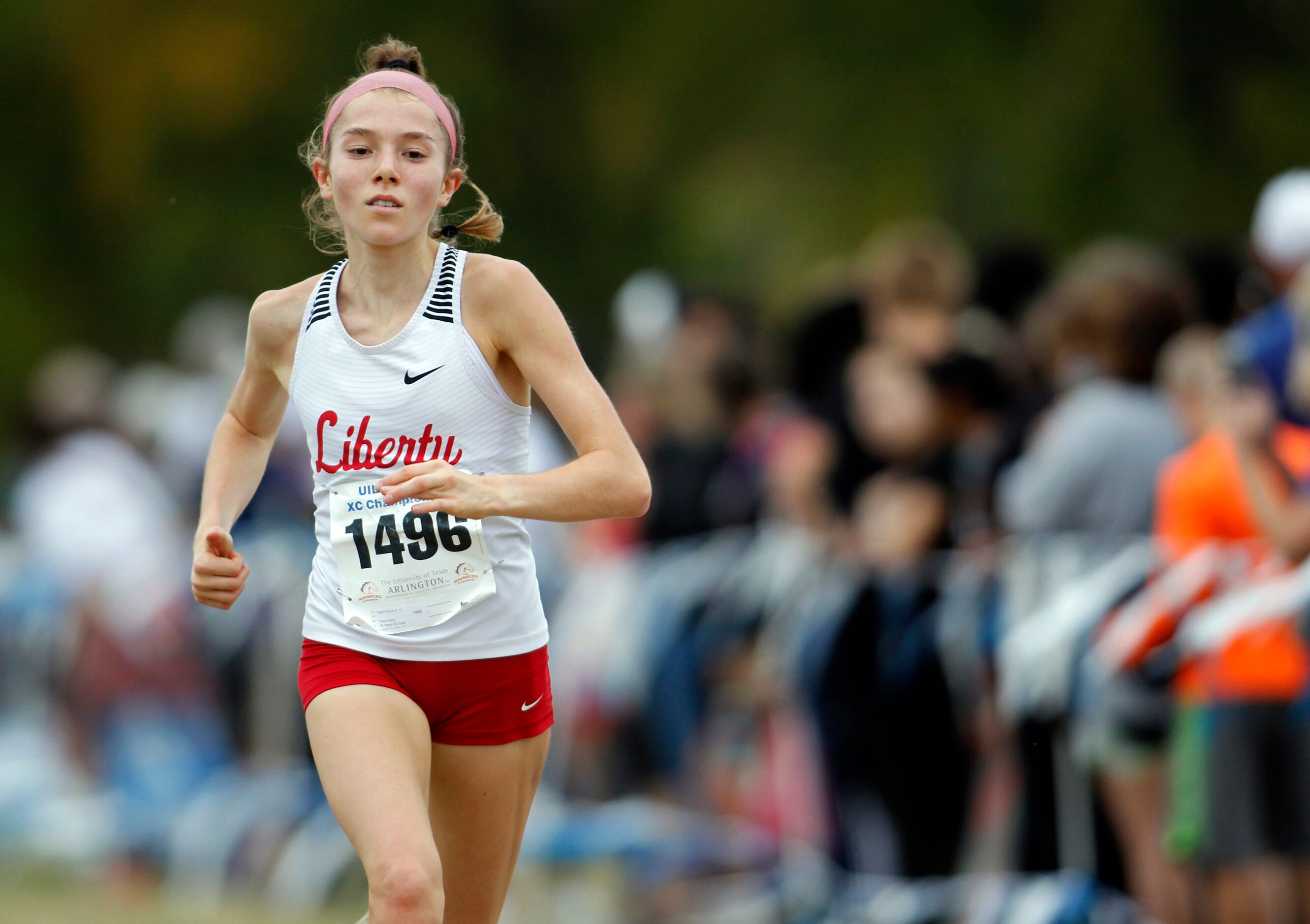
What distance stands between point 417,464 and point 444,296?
0.42 meters

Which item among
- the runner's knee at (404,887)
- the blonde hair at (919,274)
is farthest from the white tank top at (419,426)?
the blonde hair at (919,274)

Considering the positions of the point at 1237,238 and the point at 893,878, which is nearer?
the point at 893,878

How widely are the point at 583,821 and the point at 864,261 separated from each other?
514 centimetres

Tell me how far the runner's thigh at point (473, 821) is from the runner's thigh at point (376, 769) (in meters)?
0.12

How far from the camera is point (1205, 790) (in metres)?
5.44

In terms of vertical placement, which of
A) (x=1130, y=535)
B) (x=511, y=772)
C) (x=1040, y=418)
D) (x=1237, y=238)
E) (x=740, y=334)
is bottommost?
(x=511, y=772)

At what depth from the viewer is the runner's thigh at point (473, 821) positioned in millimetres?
4043

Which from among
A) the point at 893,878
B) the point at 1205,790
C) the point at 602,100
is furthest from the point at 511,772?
the point at 602,100

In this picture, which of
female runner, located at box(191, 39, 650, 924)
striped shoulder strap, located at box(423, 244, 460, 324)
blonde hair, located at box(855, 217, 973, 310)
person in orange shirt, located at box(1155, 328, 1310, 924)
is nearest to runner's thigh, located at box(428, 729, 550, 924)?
female runner, located at box(191, 39, 650, 924)

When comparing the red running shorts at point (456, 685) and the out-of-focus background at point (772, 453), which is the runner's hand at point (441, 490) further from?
the out-of-focus background at point (772, 453)

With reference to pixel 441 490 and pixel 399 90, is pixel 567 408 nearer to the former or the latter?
pixel 441 490

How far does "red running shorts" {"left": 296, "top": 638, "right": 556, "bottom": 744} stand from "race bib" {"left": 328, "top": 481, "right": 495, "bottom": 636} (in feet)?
0.30

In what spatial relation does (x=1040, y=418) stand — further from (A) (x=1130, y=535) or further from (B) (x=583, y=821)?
(B) (x=583, y=821)

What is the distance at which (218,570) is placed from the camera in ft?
12.8
